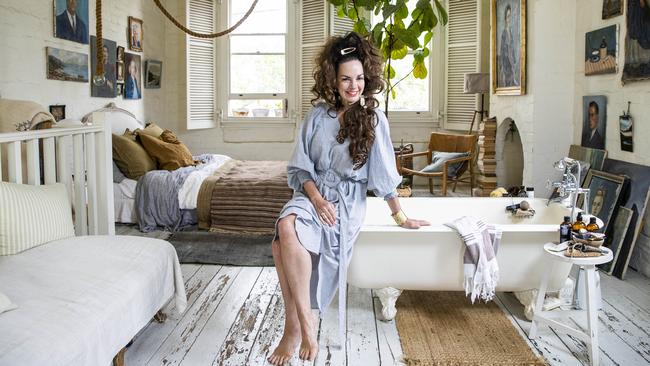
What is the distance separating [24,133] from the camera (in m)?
2.96

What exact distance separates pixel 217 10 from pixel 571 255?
6.81 metres

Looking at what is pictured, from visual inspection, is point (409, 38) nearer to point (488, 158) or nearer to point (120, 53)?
point (488, 158)

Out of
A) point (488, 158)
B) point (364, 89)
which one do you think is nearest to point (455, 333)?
point (364, 89)

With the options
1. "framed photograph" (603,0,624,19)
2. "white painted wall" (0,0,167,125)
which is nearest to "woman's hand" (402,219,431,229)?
"framed photograph" (603,0,624,19)

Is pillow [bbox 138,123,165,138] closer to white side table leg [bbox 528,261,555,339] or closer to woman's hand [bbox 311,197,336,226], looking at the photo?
woman's hand [bbox 311,197,336,226]

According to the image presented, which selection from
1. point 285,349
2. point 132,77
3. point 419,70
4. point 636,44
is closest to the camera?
point 285,349

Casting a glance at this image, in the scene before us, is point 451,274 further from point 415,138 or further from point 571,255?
point 415,138

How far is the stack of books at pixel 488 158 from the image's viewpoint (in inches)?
272

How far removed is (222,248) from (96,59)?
264 centimetres

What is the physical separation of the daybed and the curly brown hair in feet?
3.61

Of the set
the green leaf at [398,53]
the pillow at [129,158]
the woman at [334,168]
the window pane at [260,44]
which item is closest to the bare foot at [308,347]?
the woman at [334,168]

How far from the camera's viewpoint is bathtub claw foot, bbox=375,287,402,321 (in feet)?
11.6

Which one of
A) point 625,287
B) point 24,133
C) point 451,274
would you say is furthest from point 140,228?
point 625,287

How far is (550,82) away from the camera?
18.6ft
